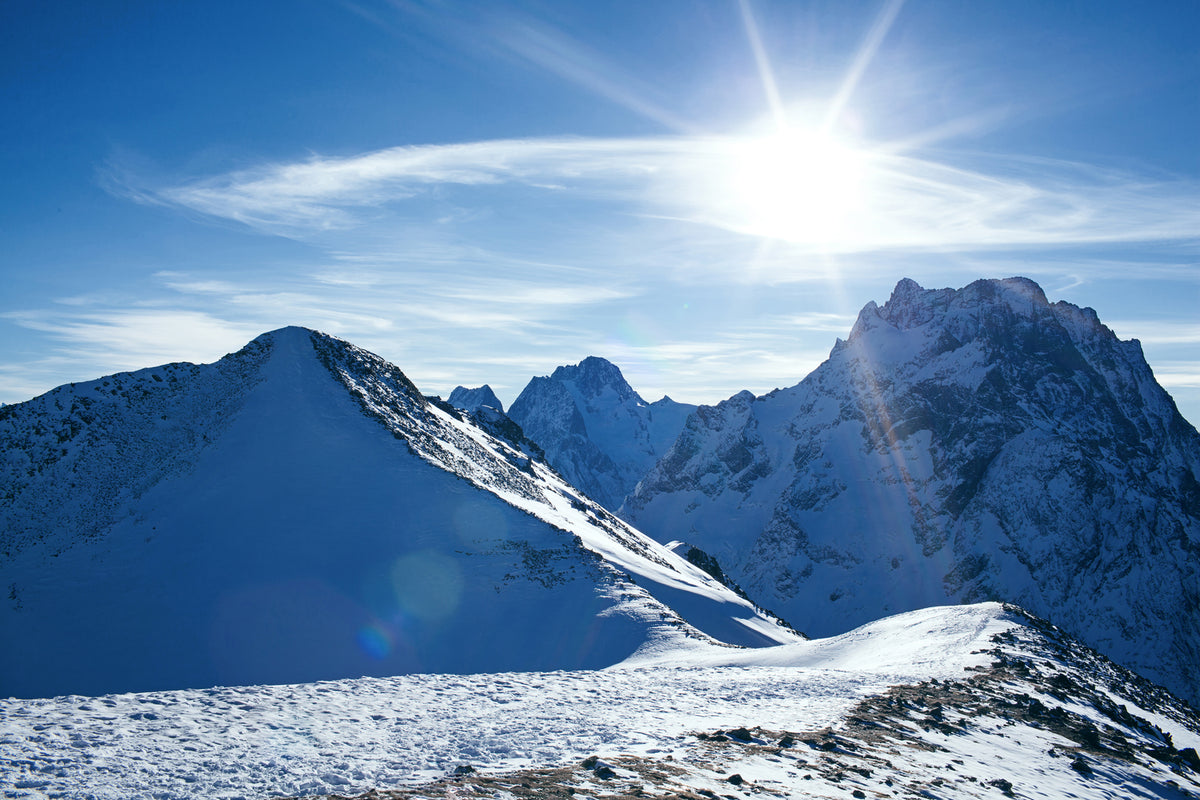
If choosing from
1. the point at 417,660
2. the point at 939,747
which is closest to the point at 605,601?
the point at 417,660

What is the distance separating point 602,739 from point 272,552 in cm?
2824

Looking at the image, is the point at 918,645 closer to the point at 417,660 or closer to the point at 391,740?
the point at 417,660

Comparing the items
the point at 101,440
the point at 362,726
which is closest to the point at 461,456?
the point at 101,440

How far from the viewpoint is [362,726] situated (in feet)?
44.5

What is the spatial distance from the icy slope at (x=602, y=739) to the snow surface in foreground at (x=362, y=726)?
1.8 inches

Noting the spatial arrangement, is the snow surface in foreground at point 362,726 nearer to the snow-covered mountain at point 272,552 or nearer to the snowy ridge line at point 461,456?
the snow-covered mountain at point 272,552

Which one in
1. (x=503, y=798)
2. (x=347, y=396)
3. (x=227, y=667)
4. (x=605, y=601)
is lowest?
(x=227, y=667)

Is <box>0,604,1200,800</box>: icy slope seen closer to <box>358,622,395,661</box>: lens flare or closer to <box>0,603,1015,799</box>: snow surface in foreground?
<box>0,603,1015,799</box>: snow surface in foreground

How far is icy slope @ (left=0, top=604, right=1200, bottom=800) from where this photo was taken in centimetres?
1067

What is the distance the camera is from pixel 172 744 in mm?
11672

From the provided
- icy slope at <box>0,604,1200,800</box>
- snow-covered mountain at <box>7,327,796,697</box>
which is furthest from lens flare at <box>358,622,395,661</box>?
icy slope at <box>0,604,1200,800</box>

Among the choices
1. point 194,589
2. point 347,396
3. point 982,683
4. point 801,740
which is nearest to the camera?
point 801,740

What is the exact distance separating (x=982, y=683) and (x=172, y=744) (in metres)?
24.0

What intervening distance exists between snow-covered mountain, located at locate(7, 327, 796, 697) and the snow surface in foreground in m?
14.3
